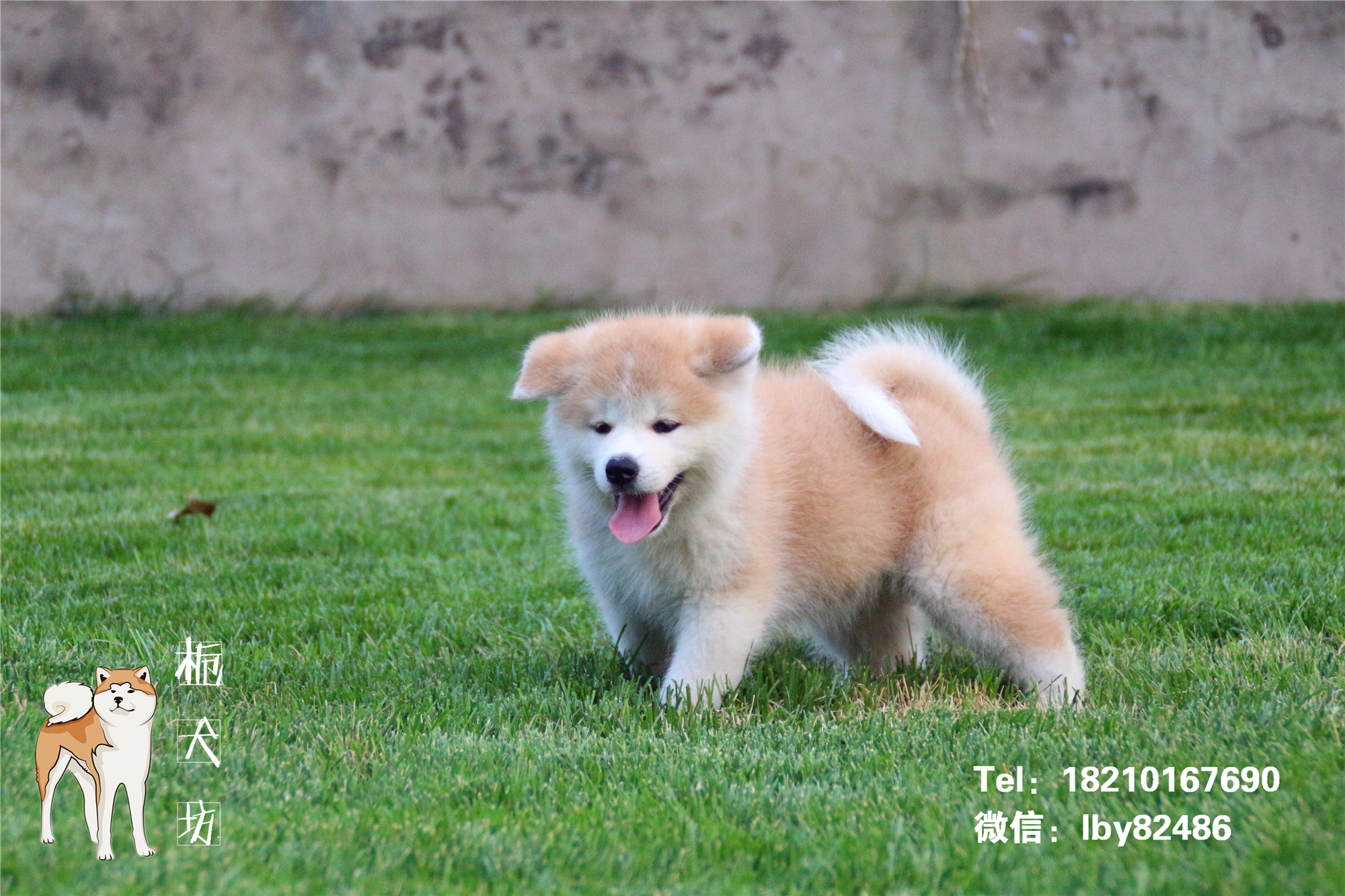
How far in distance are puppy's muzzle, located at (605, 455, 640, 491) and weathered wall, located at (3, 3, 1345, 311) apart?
293 inches

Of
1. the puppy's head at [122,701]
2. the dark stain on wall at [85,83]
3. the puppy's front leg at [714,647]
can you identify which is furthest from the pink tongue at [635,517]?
the dark stain on wall at [85,83]

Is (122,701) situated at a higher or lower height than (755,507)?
higher

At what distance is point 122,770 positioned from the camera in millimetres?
1907

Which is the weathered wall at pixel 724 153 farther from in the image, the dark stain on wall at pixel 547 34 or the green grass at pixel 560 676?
the green grass at pixel 560 676

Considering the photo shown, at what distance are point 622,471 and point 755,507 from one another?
44cm

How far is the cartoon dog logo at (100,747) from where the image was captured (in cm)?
190

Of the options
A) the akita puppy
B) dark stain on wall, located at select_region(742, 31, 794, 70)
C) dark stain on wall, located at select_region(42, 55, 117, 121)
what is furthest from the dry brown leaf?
dark stain on wall, located at select_region(742, 31, 794, 70)

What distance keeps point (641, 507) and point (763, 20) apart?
25.9ft

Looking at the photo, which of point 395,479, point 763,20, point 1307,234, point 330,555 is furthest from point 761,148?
point 330,555

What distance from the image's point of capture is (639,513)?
304 cm

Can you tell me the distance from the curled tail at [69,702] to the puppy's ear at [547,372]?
1.37 metres

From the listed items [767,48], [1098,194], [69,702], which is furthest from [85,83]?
[69,702]

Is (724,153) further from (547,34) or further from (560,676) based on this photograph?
(560,676)

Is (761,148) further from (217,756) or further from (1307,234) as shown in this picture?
(217,756)
